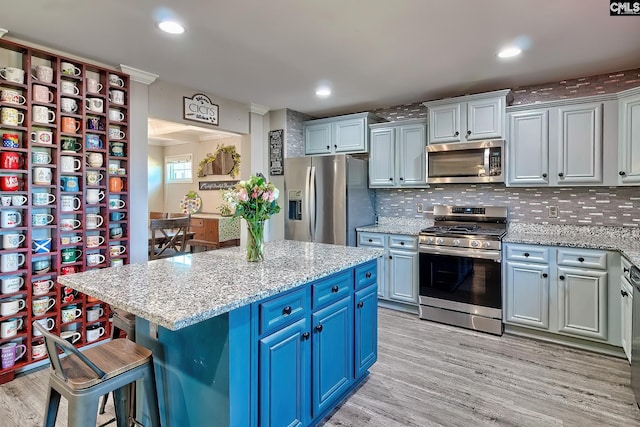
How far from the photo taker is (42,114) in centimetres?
256

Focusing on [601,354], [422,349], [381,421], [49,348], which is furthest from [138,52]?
[601,354]

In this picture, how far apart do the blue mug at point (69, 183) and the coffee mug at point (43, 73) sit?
73cm

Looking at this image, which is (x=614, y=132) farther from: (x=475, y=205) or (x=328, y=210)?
(x=328, y=210)

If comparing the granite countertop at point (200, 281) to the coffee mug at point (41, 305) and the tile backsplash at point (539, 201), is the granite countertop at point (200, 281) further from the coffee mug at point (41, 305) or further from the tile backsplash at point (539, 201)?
the tile backsplash at point (539, 201)

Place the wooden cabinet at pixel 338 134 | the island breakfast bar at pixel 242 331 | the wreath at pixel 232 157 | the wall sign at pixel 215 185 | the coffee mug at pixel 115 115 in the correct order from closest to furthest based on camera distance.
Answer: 1. the island breakfast bar at pixel 242 331
2. the coffee mug at pixel 115 115
3. the wooden cabinet at pixel 338 134
4. the wreath at pixel 232 157
5. the wall sign at pixel 215 185

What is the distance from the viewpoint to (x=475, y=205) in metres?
3.90

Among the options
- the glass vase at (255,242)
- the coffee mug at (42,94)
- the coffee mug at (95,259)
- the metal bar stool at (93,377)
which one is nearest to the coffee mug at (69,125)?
the coffee mug at (42,94)

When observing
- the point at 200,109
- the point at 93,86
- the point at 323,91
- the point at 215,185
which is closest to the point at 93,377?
the point at 93,86

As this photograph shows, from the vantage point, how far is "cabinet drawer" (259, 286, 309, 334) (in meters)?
1.54

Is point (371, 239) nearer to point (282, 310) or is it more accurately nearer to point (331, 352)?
point (331, 352)

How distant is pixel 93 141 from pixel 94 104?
0.30m

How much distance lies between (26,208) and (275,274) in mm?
2068

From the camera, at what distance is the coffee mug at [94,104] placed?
2.80 meters

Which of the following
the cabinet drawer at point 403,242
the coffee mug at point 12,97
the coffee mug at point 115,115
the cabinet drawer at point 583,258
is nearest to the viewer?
the coffee mug at point 12,97
